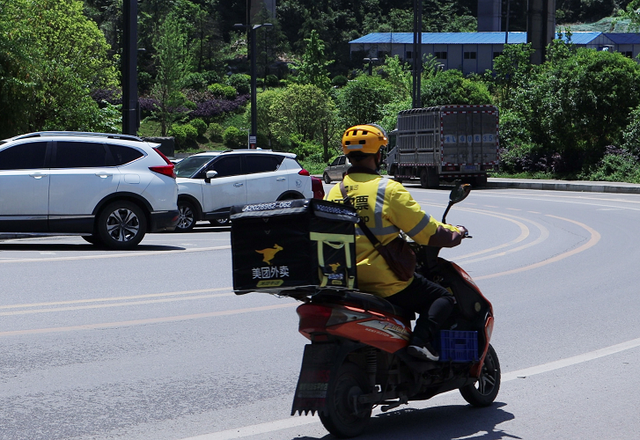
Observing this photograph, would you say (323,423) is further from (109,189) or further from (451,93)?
(451,93)

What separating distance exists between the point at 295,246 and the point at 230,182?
13922 mm

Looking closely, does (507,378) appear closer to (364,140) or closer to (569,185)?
(364,140)

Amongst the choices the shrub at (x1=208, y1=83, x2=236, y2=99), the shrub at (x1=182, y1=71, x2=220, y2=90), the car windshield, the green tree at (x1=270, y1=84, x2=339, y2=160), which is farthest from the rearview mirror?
the shrub at (x1=208, y1=83, x2=236, y2=99)

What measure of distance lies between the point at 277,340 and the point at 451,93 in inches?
1719

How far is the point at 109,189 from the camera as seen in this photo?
545 inches

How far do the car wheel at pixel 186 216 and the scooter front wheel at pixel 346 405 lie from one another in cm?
1361

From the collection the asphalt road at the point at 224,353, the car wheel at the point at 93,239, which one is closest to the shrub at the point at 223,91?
the car wheel at the point at 93,239

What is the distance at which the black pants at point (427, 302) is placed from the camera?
4852mm

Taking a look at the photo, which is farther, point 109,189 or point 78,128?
point 78,128

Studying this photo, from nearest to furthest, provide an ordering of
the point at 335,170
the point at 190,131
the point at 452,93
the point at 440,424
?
the point at 440,424 < the point at 335,170 < the point at 452,93 < the point at 190,131

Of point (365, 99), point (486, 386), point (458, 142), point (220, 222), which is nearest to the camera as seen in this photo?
point (486, 386)

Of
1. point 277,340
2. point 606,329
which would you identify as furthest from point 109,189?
point 606,329

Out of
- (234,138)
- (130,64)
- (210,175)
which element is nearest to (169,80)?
(234,138)

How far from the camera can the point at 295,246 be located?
441cm
